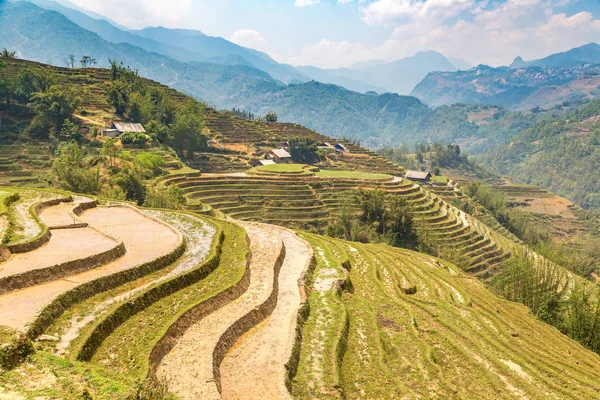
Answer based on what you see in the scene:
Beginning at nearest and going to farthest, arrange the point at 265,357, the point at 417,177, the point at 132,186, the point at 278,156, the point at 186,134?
the point at 265,357 < the point at 132,186 < the point at 186,134 < the point at 278,156 < the point at 417,177

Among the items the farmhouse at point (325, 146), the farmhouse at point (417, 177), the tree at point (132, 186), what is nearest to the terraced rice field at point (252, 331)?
the tree at point (132, 186)

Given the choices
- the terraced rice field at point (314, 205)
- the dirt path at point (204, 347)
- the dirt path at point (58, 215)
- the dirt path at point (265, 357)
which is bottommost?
the terraced rice field at point (314, 205)

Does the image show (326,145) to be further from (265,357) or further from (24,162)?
(265,357)

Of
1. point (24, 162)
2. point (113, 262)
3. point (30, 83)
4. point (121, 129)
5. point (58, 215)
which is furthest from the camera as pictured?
point (30, 83)

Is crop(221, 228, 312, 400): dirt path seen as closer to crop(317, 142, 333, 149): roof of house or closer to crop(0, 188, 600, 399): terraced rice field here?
crop(0, 188, 600, 399): terraced rice field

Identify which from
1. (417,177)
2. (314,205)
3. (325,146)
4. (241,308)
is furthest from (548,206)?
(241,308)

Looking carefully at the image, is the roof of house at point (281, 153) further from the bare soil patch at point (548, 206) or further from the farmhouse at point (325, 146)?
the bare soil patch at point (548, 206)
